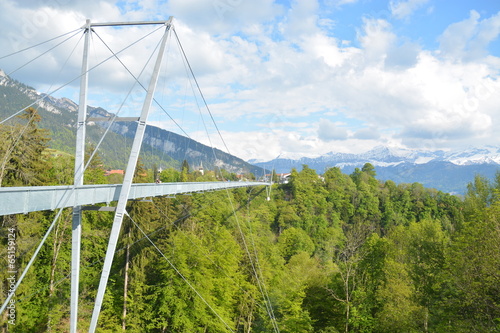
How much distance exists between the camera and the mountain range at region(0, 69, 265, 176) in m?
27.0

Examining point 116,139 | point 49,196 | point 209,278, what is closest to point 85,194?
point 49,196

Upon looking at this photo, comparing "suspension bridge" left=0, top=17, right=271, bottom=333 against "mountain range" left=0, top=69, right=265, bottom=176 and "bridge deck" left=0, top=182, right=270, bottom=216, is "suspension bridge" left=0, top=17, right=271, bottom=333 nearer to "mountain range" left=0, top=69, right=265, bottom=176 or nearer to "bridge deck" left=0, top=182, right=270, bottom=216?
"bridge deck" left=0, top=182, right=270, bottom=216

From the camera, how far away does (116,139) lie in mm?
43000

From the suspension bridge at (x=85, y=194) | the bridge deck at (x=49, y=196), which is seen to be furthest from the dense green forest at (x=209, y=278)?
the bridge deck at (x=49, y=196)

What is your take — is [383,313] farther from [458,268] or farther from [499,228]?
[499,228]

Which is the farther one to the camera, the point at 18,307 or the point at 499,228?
the point at 18,307

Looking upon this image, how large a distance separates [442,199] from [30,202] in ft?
270

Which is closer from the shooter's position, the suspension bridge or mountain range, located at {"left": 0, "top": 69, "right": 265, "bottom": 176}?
the suspension bridge

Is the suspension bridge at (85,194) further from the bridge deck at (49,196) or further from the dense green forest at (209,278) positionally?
the dense green forest at (209,278)

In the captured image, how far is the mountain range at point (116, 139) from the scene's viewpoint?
2701 cm

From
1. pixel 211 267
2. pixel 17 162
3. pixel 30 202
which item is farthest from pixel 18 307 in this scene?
pixel 30 202

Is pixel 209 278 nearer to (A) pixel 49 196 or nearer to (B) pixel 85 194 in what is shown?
(B) pixel 85 194

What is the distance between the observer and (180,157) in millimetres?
32250

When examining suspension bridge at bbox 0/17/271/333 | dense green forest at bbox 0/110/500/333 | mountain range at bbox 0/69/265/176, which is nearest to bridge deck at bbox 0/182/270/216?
suspension bridge at bbox 0/17/271/333
